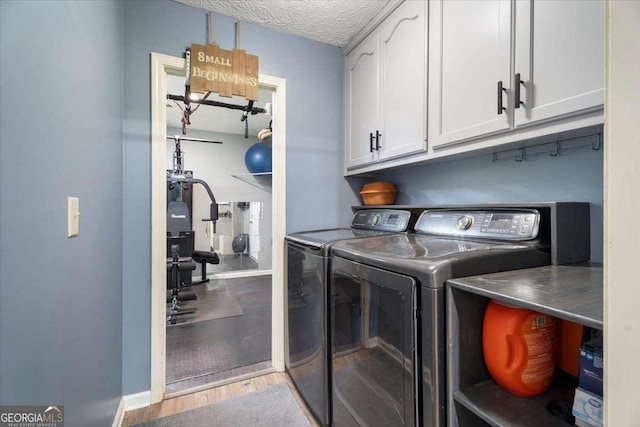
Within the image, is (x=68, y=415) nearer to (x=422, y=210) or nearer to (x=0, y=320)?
(x=0, y=320)

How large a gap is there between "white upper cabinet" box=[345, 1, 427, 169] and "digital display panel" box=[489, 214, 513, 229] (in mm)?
513

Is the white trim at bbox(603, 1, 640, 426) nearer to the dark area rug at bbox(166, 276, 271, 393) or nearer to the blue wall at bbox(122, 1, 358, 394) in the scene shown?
the blue wall at bbox(122, 1, 358, 394)

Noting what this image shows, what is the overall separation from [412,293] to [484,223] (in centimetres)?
64

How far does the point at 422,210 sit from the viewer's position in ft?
5.53

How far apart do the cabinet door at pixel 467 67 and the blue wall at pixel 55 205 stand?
1463 millimetres

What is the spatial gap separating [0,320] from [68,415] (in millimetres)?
533

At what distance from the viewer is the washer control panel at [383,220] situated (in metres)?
1.68

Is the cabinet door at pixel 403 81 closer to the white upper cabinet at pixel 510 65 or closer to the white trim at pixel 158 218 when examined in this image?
the white upper cabinet at pixel 510 65

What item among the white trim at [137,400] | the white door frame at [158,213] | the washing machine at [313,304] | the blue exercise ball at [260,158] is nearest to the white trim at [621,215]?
the washing machine at [313,304]

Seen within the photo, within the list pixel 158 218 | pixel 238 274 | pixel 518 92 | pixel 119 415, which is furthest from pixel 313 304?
pixel 238 274

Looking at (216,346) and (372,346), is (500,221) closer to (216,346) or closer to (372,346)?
(372,346)

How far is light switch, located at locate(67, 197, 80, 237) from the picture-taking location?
2.81 ft

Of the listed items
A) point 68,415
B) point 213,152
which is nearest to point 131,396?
point 68,415

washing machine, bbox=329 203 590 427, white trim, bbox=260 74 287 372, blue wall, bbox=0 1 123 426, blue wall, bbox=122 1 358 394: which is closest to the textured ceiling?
blue wall, bbox=122 1 358 394
